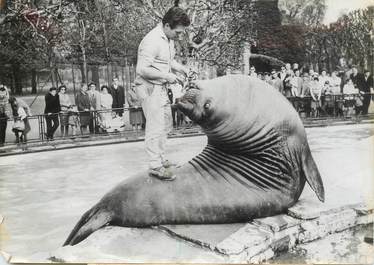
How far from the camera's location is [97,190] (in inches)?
258

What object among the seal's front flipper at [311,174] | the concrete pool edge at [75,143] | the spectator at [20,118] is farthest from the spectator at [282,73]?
the spectator at [20,118]

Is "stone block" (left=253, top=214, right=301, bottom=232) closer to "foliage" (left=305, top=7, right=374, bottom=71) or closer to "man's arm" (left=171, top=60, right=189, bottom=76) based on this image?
"man's arm" (left=171, top=60, right=189, bottom=76)

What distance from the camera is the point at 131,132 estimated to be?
8906mm

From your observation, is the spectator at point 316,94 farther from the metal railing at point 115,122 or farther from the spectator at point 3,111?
the spectator at point 3,111

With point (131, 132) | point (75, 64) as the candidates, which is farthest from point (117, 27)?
point (131, 132)

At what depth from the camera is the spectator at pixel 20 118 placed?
8.12 metres

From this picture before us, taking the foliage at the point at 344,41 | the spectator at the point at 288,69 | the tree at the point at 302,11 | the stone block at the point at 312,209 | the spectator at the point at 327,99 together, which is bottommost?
the stone block at the point at 312,209

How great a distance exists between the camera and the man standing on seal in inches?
191

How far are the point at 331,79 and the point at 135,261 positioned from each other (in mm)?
4191

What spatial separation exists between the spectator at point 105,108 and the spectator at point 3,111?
4.99 feet

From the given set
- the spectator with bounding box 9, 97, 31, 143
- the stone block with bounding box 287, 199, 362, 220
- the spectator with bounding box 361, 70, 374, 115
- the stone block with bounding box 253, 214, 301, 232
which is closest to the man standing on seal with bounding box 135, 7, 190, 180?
the stone block with bounding box 253, 214, 301, 232

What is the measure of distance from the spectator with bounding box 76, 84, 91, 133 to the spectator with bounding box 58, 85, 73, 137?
0.55ft

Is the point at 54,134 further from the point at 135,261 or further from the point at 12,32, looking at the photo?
the point at 135,261

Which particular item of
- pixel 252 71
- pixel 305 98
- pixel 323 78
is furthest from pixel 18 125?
→ pixel 323 78
